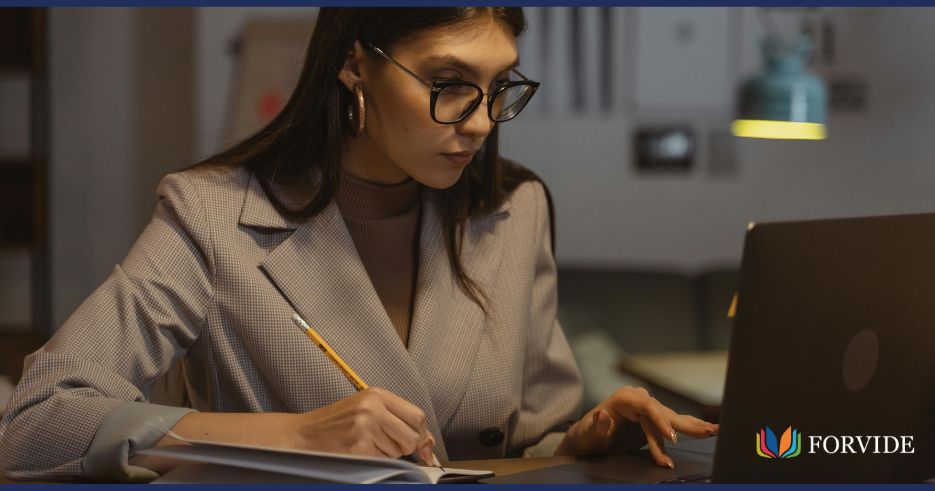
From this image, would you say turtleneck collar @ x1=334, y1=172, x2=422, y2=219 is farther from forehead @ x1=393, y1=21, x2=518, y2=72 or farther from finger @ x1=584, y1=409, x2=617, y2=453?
finger @ x1=584, y1=409, x2=617, y2=453

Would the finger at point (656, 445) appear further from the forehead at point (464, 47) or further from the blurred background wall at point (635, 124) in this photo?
the blurred background wall at point (635, 124)

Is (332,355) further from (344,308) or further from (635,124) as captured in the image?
(635,124)

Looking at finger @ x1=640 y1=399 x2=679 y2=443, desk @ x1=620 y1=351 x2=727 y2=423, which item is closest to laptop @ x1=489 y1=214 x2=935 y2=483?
finger @ x1=640 y1=399 x2=679 y2=443

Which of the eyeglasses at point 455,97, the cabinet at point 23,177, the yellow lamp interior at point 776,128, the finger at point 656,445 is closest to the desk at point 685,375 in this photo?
the yellow lamp interior at point 776,128

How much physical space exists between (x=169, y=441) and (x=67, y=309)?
3850mm

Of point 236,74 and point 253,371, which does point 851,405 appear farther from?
point 236,74

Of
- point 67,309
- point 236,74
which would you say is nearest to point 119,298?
point 236,74

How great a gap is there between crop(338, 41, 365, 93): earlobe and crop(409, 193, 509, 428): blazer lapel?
0.27 metres

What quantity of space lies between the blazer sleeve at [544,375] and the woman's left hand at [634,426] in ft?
0.91

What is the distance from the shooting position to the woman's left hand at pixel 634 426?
142 cm

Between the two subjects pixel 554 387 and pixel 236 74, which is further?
pixel 236 74

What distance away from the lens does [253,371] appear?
63.2 inches

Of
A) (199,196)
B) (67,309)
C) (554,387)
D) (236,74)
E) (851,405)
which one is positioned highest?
(236,74)

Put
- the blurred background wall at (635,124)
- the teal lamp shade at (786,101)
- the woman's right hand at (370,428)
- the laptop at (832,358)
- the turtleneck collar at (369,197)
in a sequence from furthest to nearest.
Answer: the blurred background wall at (635,124) < the teal lamp shade at (786,101) < the turtleneck collar at (369,197) < the woman's right hand at (370,428) < the laptop at (832,358)
